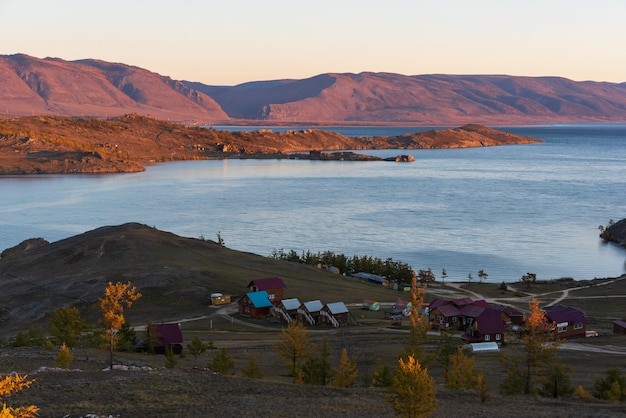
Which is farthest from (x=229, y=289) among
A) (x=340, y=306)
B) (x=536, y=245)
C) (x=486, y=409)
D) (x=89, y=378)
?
(x=536, y=245)

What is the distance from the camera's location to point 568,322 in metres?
54.4

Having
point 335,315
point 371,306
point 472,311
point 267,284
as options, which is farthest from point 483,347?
point 267,284

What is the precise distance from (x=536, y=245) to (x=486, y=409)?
84296 millimetres

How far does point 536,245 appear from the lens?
10875 cm

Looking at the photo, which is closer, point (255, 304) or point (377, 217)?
point (255, 304)

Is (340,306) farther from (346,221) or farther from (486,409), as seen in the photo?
(346,221)

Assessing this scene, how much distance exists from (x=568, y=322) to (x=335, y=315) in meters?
18.0

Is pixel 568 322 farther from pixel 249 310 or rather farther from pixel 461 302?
pixel 249 310

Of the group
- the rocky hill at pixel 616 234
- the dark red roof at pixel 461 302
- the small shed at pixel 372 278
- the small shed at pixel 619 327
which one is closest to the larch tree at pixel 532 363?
the dark red roof at pixel 461 302

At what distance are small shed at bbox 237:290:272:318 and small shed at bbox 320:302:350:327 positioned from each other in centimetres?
528

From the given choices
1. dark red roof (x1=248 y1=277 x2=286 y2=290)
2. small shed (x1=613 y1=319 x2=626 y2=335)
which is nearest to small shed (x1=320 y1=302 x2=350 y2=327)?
dark red roof (x1=248 y1=277 x2=286 y2=290)

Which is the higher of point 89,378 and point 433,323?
point 89,378

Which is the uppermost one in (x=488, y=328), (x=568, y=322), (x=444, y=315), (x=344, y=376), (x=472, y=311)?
(x=344, y=376)

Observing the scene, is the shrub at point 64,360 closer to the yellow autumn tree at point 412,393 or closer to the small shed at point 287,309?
the yellow autumn tree at point 412,393
